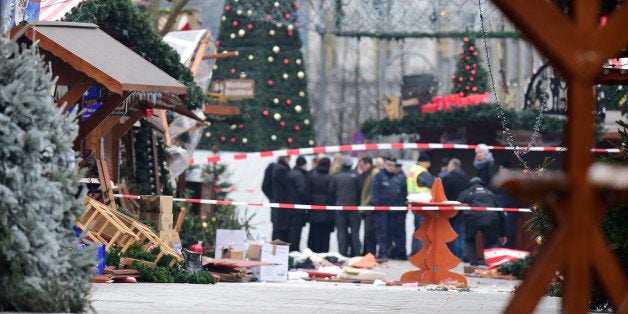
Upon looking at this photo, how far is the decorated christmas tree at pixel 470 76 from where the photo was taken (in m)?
35.9

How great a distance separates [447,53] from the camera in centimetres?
7781

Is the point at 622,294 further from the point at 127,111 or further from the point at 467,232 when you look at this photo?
the point at 467,232

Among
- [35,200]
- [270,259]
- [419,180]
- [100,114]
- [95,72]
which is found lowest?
[270,259]

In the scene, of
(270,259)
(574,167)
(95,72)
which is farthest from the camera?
(270,259)

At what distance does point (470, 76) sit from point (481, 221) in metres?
12.1

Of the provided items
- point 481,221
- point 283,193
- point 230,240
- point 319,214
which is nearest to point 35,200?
point 230,240

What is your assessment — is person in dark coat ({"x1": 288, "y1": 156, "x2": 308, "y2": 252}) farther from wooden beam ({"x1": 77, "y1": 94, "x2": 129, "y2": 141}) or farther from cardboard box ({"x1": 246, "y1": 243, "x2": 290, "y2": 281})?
wooden beam ({"x1": 77, "y1": 94, "x2": 129, "y2": 141})

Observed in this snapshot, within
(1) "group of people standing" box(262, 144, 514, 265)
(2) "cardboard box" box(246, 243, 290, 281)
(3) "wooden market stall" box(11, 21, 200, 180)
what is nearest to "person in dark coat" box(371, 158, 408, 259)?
(1) "group of people standing" box(262, 144, 514, 265)

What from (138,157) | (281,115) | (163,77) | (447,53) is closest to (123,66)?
(163,77)

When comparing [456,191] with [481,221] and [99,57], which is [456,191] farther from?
[99,57]

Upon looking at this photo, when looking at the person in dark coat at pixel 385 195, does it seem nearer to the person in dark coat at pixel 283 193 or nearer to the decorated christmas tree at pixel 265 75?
the person in dark coat at pixel 283 193

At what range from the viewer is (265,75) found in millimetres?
39438

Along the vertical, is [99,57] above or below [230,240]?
above

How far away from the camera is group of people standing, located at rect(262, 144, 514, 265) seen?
26.6 meters
